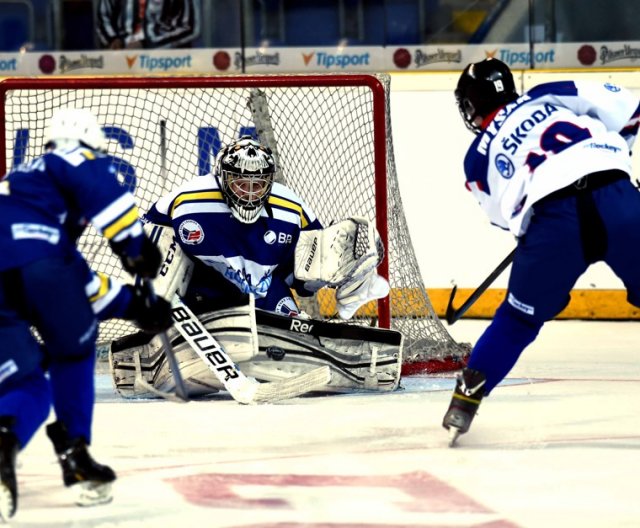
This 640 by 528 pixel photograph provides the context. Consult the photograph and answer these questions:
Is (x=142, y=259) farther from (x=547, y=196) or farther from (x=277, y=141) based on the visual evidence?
(x=277, y=141)

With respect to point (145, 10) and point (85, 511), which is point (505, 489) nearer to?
point (85, 511)

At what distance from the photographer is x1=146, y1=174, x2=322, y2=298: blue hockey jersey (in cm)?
481

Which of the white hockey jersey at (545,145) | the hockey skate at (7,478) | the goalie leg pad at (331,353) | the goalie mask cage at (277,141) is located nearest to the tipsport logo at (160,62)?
the goalie mask cage at (277,141)

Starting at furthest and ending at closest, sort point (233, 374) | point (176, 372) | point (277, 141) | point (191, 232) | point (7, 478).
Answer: point (277, 141) < point (191, 232) < point (233, 374) < point (176, 372) < point (7, 478)

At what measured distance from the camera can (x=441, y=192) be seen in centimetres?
694

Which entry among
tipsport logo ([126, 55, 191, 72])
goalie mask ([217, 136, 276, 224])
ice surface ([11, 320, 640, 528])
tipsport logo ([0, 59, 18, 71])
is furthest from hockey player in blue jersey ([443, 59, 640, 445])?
tipsport logo ([0, 59, 18, 71])

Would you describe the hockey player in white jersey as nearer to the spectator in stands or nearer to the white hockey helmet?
the white hockey helmet

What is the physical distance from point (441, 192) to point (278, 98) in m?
1.43

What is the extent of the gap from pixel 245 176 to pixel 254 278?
1.32 ft

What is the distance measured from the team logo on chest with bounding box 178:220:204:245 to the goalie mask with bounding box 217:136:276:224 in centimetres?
14

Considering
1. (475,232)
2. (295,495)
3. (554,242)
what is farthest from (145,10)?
(295,495)

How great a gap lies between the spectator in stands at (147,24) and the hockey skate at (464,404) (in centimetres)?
361

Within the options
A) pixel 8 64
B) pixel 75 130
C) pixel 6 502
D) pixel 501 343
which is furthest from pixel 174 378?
pixel 8 64

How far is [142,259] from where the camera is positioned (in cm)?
304
